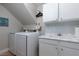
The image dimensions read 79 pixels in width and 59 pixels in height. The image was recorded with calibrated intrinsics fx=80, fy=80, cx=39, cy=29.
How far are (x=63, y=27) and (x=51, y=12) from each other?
0.57m

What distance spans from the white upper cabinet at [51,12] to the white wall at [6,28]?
6.38 ft

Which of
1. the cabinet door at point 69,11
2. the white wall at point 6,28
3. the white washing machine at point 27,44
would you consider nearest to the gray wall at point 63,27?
the cabinet door at point 69,11

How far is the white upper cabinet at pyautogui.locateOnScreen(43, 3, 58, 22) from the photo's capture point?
88.9 inches

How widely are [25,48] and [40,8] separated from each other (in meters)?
1.69

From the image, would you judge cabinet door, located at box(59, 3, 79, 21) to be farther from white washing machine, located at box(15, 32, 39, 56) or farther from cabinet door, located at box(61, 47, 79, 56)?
white washing machine, located at box(15, 32, 39, 56)

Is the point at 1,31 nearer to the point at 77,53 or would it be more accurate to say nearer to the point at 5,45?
the point at 5,45

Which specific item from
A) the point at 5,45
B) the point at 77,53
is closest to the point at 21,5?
the point at 5,45

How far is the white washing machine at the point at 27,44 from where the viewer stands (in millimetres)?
2355

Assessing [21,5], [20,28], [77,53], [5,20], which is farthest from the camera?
[20,28]

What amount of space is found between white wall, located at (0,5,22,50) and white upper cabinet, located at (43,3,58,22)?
76.5 inches

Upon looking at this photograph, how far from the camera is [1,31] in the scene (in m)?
3.40

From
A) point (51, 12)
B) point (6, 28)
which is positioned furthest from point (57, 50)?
point (6, 28)

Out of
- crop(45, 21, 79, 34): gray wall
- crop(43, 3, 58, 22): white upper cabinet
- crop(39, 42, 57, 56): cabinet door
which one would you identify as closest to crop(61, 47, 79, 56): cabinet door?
crop(39, 42, 57, 56): cabinet door

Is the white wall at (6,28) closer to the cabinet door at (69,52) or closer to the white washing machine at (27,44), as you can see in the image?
the white washing machine at (27,44)
